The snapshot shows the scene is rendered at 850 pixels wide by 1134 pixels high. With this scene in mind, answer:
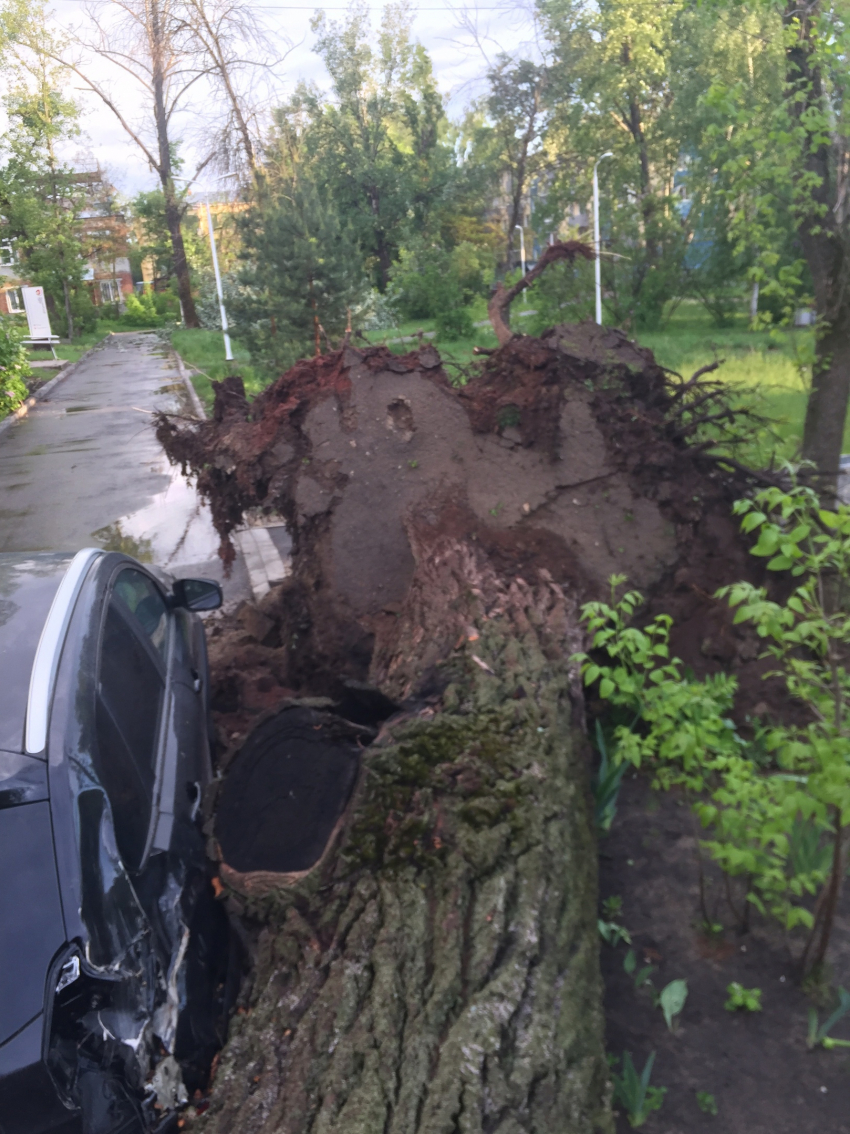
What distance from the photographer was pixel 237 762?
280 centimetres

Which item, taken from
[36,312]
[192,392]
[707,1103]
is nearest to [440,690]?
[707,1103]

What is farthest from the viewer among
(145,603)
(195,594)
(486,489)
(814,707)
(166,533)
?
(166,533)

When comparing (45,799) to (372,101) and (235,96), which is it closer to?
(235,96)

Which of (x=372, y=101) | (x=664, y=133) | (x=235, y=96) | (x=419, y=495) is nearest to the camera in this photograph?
(x=419, y=495)

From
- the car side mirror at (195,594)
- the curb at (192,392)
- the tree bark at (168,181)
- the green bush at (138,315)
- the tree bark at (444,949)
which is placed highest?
the tree bark at (168,181)

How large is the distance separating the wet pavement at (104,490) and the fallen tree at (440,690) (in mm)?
1865

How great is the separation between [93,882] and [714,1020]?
1.80 meters

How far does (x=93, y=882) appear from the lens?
2092 mm

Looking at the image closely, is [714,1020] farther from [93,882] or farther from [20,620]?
[20,620]

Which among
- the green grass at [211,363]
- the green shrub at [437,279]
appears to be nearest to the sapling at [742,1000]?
the green grass at [211,363]

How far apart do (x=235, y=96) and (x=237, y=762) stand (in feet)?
75.9

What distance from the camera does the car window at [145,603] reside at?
349 cm

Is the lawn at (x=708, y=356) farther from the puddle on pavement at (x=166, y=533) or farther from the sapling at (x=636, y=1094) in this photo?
the sapling at (x=636, y=1094)

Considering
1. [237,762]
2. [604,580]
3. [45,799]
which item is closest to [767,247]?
[604,580]
